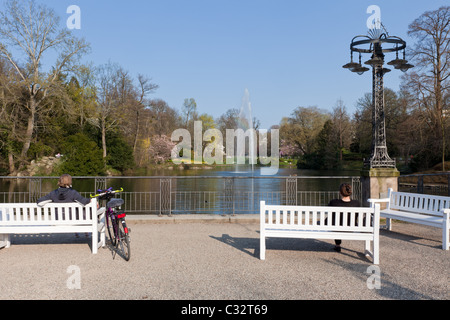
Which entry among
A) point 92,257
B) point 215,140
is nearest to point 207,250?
point 92,257

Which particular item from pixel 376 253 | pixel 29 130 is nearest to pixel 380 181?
pixel 376 253

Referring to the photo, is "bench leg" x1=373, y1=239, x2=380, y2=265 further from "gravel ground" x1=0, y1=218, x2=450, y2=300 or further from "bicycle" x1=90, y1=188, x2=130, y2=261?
"bicycle" x1=90, y1=188, x2=130, y2=261

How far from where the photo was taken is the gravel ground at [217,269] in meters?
4.13

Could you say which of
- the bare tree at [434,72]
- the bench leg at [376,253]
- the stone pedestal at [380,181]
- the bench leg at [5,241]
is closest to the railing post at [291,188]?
the stone pedestal at [380,181]

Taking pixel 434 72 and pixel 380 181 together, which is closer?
pixel 380 181

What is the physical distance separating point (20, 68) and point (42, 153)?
8.56 meters

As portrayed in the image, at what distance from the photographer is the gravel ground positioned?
4133mm

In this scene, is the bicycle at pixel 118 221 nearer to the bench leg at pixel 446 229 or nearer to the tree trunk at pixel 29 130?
the bench leg at pixel 446 229

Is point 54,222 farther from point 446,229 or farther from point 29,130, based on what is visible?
point 29,130

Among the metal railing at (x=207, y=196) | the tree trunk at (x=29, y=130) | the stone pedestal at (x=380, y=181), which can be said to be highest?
the tree trunk at (x=29, y=130)

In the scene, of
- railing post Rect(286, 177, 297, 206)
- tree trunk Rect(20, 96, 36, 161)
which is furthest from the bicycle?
tree trunk Rect(20, 96, 36, 161)

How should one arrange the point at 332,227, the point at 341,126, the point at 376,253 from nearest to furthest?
the point at 376,253
the point at 332,227
the point at 341,126

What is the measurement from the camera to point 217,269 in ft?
16.6
